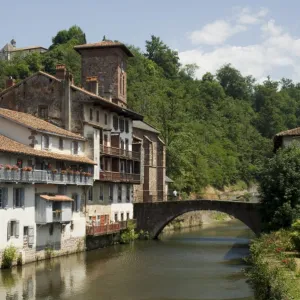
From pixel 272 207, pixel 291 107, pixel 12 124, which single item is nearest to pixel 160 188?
pixel 272 207

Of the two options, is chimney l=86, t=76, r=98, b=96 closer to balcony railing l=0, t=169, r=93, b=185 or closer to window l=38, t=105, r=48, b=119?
window l=38, t=105, r=48, b=119

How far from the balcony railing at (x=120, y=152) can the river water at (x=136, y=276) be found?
9051 mm

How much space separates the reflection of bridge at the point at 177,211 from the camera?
196 feet

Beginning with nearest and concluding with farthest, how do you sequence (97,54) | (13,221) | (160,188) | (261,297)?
1. (261,297)
2. (13,221)
3. (97,54)
4. (160,188)

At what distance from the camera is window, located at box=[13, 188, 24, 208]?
41312 millimetres

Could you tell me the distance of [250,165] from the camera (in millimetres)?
132750

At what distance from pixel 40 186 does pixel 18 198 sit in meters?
3.30

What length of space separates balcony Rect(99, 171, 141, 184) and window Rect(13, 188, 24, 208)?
45.4ft

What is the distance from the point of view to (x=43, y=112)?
56.2 m

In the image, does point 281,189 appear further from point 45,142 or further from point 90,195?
point 45,142

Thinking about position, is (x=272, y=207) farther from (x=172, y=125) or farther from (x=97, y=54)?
(x=172, y=125)

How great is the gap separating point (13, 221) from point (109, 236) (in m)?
18.5

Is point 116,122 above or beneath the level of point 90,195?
above

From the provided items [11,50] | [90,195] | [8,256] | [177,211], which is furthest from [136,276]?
[11,50]
